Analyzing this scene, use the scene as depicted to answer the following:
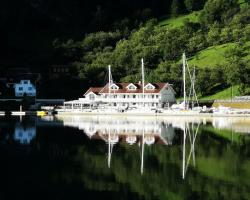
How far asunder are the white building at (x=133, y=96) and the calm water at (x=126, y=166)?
53.4m

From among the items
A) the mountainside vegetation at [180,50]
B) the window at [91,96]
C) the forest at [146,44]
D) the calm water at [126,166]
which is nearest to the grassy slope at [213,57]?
the mountainside vegetation at [180,50]

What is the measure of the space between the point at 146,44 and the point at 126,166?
116 metres

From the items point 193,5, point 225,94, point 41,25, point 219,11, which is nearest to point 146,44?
point 219,11

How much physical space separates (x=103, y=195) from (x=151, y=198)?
2.64 meters

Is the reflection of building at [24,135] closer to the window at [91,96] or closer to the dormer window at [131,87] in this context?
the dormer window at [131,87]

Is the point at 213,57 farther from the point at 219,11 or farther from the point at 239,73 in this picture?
the point at 219,11

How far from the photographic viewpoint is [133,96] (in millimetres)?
118562

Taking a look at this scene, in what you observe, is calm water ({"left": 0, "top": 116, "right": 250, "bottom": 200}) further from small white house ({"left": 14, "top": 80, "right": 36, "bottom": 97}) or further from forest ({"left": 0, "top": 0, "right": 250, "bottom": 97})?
small white house ({"left": 14, "top": 80, "right": 36, "bottom": 97})

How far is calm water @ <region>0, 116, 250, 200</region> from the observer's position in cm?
2991

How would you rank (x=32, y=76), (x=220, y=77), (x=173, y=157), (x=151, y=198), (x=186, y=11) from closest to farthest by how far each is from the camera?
(x=151, y=198)
(x=173, y=157)
(x=220, y=77)
(x=32, y=76)
(x=186, y=11)

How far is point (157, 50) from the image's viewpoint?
145 meters

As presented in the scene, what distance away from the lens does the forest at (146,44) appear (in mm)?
123375

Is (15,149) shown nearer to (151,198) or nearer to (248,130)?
(151,198)

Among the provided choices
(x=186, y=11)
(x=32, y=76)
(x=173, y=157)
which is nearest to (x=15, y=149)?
(x=173, y=157)
